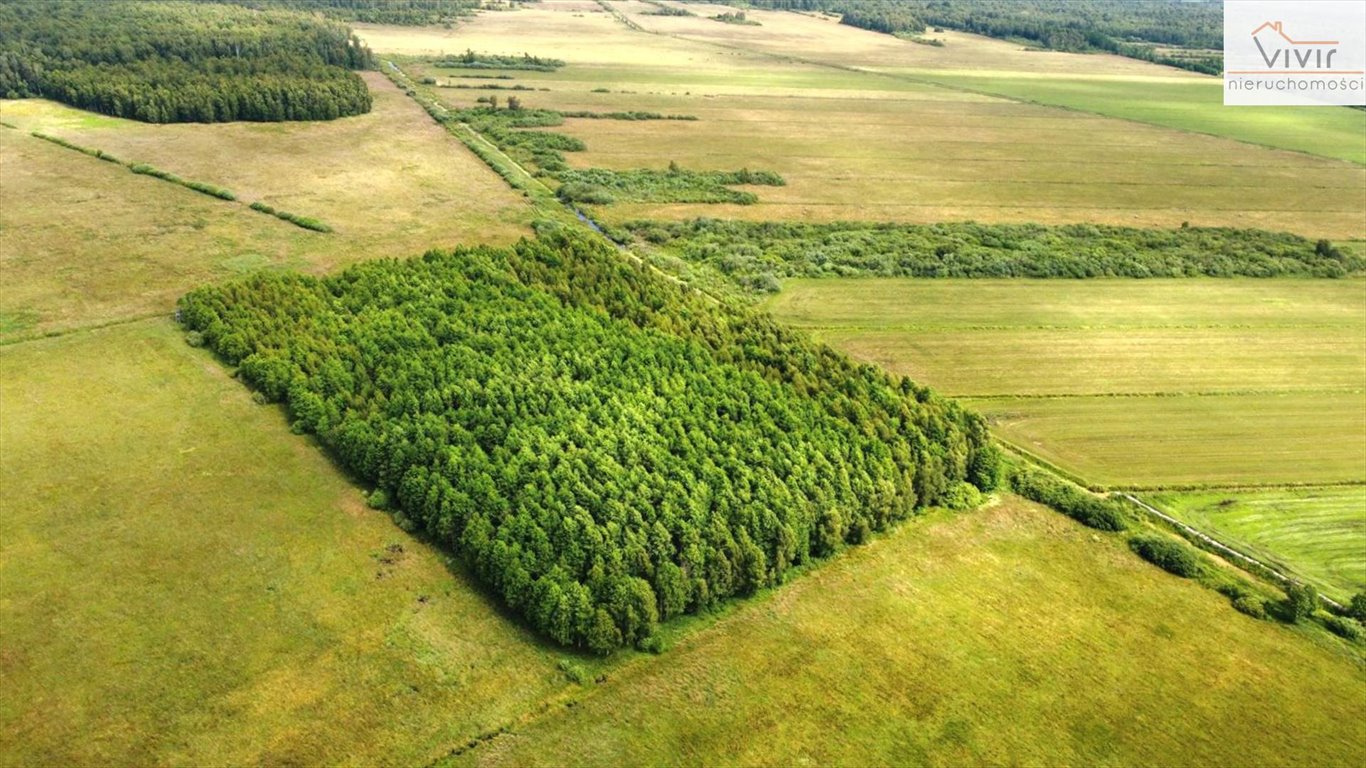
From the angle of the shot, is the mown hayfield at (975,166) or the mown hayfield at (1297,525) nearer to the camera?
the mown hayfield at (1297,525)

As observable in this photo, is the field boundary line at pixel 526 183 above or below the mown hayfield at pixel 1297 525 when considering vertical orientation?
above

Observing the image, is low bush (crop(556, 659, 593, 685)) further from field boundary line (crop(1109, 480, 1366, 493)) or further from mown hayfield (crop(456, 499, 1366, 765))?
field boundary line (crop(1109, 480, 1366, 493))

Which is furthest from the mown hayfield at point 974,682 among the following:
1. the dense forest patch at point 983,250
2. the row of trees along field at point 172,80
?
the row of trees along field at point 172,80

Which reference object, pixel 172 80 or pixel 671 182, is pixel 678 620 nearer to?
pixel 671 182

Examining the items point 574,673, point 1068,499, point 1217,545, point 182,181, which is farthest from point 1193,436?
point 182,181

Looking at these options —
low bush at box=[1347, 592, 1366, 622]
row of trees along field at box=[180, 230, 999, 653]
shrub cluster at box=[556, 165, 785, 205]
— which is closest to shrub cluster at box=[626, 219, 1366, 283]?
shrub cluster at box=[556, 165, 785, 205]

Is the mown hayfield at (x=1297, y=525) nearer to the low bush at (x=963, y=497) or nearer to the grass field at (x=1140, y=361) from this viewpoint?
the grass field at (x=1140, y=361)
